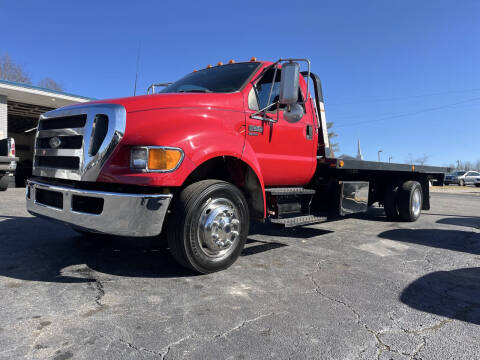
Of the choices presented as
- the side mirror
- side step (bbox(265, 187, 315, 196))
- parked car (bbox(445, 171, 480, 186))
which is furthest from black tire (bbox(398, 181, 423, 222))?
parked car (bbox(445, 171, 480, 186))

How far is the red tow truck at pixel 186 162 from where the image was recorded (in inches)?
105

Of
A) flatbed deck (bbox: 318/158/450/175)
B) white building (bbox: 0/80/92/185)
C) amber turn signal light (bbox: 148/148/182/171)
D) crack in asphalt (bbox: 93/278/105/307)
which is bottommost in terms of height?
crack in asphalt (bbox: 93/278/105/307)

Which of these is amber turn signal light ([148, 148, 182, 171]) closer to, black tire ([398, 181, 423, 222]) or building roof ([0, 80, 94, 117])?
black tire ([398, 181, 423, 222])

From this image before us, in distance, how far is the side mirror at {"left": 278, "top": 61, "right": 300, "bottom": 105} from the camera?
3340mm

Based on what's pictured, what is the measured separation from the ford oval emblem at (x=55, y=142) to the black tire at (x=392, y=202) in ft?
20.1

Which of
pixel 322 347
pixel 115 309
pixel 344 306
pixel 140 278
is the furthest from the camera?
pixel 140 278

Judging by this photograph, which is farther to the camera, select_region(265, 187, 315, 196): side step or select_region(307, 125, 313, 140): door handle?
select_region(307, 125, 313, 140): door handle

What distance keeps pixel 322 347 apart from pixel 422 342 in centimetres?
63

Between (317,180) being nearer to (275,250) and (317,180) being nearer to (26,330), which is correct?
(275,250)

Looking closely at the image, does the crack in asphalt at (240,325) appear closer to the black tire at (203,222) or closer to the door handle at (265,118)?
the black tire at (203,222)

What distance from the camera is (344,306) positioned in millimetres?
2426

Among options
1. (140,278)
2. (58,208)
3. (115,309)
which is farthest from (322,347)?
(58,208)

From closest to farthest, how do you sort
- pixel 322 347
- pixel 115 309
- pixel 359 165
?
pixel 322 347, pixel 115 309, pixel 359 165

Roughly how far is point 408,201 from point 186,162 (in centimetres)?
544
